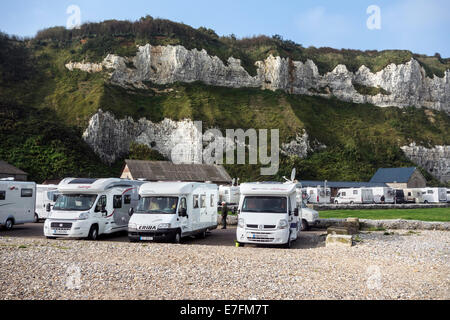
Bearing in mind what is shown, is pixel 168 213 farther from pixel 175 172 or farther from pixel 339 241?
pixel 175 172

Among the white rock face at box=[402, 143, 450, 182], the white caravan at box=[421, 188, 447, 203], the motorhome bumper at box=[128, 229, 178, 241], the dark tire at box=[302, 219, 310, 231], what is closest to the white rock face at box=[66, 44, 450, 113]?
the white rock face at box=[402, 143, 450, 182]

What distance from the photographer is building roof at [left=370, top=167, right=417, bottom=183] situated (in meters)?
68.0

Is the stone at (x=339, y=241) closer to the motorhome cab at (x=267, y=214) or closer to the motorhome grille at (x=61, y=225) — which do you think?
the motorhome cab at (x=267, y=214)

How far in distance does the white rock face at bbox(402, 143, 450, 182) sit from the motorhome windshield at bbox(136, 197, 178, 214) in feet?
Answer: 258

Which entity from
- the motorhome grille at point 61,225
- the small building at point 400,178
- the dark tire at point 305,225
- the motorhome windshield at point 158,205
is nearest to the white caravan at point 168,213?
the motorhome windshield at point 158,205

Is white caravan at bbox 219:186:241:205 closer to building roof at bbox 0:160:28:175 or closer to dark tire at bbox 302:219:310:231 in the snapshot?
dark tire at bbox 302:219:310:231

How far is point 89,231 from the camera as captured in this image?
17.9 metres

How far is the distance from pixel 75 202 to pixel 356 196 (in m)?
35.3

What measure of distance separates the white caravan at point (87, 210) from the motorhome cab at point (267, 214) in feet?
22.3

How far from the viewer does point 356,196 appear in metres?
45.9

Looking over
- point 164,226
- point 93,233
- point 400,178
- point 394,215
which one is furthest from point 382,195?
point 93,233

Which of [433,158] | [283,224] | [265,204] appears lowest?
[283,224]

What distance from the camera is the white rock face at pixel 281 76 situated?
89062 mm
